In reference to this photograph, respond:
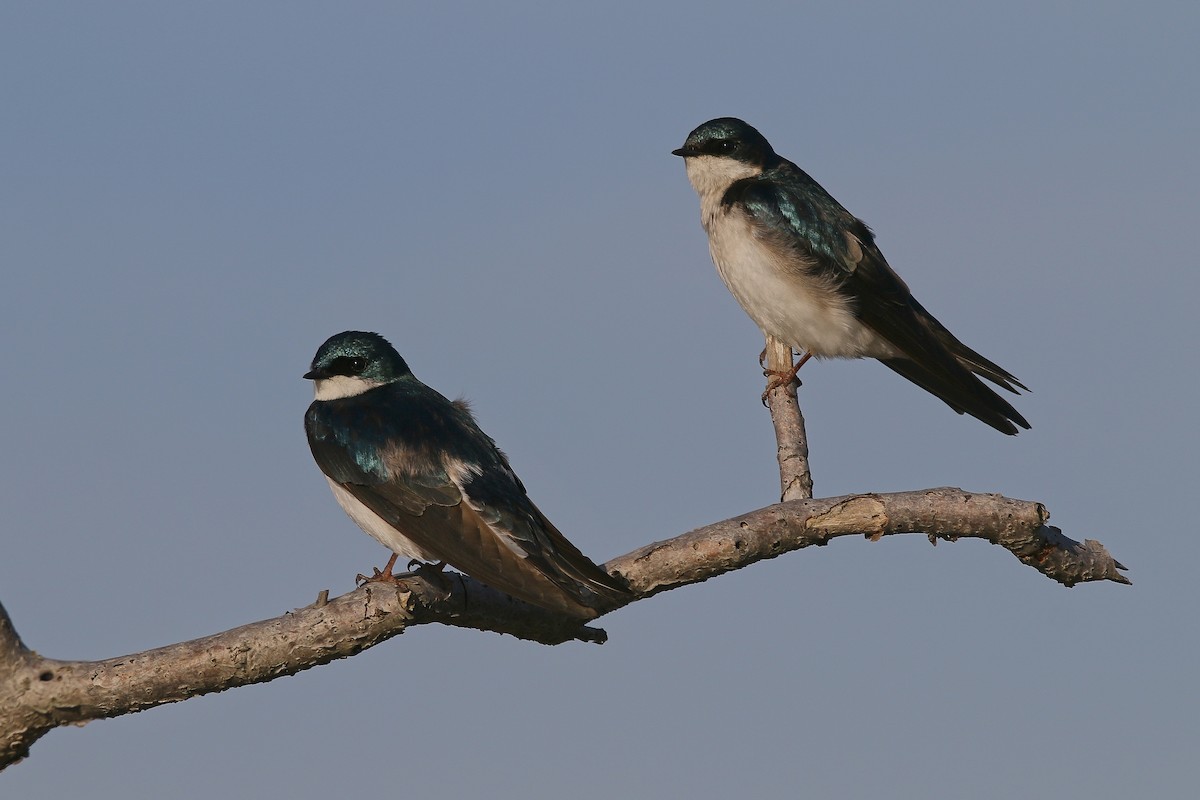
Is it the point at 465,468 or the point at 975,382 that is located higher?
the point at 975,382

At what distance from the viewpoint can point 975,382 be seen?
9008 mm

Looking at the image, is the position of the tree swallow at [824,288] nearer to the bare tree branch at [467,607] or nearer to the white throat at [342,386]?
the bare tree branch at [467,607]

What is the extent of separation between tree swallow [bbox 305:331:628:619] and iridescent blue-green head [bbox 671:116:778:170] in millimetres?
3128

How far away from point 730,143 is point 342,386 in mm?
3505

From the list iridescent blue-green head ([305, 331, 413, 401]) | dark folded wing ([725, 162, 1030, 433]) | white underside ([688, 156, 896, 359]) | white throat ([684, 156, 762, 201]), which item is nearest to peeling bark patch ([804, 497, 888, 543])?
iridescent blue-green head ([305, 331, 413, 401])

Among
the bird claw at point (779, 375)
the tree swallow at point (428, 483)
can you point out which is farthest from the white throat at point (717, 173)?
the tree swallow at point (428, 483)

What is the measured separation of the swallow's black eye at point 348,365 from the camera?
24.3ft

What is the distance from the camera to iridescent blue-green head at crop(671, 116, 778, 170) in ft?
31.7

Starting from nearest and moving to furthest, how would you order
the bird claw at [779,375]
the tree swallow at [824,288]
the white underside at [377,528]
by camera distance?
the white underside at [377,528] < the bird claw at [779,375] < the tree swallow at [824,288]

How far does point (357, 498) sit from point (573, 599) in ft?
4.82

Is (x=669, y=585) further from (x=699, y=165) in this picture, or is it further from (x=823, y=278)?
(x=699, y=165)

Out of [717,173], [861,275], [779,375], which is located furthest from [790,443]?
[717,173]

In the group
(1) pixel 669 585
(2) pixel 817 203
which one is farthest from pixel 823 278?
(1) pixel 669 585

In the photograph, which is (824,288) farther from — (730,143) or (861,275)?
(730,143)
